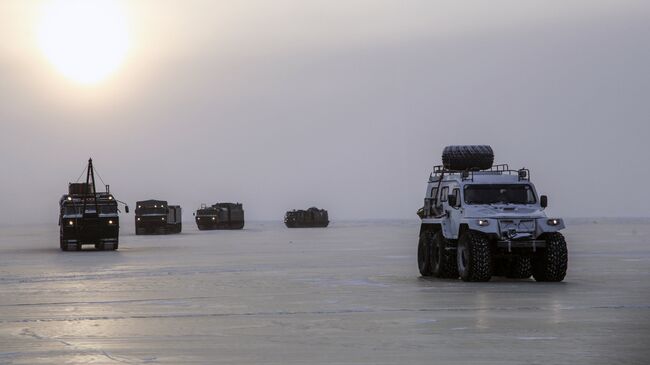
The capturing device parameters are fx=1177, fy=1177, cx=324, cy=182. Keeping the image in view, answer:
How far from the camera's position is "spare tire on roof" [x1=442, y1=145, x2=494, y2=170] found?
31812 millimetres

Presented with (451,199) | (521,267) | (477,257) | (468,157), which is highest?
(468,157)

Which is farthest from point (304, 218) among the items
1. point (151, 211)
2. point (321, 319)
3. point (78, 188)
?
point (321, 319)

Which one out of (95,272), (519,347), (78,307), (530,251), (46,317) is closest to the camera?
(519,347)

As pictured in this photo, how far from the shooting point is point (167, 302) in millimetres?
23047

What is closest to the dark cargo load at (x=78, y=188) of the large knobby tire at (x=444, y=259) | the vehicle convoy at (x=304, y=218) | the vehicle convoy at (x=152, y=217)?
the large knobby tire at (x=444, y=259)

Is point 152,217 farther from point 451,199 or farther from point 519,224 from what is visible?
point 519,224

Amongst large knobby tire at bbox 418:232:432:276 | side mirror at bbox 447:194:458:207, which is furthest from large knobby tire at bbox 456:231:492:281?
large knobby tire at bbox 418:232:432:276

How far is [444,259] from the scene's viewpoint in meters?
30.8

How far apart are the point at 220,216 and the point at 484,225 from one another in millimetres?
136773

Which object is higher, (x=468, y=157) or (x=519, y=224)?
(x=468, y=157)

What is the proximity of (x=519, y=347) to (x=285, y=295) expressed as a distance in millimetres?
10571

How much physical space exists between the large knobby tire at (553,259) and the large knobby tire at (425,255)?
354cm

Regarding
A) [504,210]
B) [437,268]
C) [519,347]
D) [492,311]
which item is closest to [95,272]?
[437,268]

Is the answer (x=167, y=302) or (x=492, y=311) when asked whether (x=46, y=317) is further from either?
(x=492, y=311)
